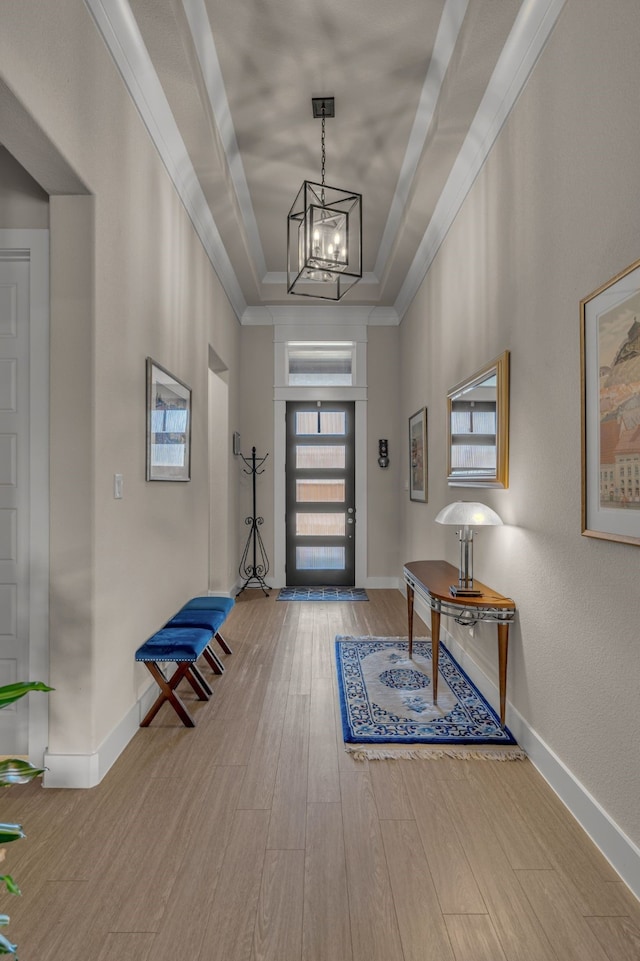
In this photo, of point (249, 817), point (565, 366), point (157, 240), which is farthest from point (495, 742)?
point (157, 240)

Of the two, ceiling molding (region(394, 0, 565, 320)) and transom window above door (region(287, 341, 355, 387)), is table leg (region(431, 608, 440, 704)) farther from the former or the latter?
transom window above door (region(287, 341, 355, 387))

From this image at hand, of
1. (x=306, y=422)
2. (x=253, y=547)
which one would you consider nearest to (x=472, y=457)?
(x=306, y=422)

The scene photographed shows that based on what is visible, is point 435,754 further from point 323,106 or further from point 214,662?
point 323,106

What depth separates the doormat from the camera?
592 centimetres

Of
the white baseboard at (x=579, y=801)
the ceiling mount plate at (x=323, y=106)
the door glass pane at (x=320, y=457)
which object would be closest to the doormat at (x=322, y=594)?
the door glass pane at (x=320, y=457)

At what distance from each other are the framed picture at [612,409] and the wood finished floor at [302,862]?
1104 mm

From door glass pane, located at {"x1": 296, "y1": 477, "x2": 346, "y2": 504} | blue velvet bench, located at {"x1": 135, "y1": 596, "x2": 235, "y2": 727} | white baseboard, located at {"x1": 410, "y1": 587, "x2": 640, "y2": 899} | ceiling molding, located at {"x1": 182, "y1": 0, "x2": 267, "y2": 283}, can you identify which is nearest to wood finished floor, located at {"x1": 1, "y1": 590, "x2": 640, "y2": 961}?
white baseboard, located at {"x1": 410, "y1": 587, "x2": 640, "y2": 899}

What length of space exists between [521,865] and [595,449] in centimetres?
141

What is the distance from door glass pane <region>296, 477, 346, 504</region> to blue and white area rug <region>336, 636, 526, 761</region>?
104 inches

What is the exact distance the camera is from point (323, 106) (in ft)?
11.1

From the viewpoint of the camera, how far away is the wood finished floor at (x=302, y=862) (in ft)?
5.08

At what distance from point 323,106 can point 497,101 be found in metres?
1.05

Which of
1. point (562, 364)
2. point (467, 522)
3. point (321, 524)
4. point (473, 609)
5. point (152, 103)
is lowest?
point (473, 609)

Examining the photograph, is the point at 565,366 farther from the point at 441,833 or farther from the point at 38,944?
the point at 38,944
